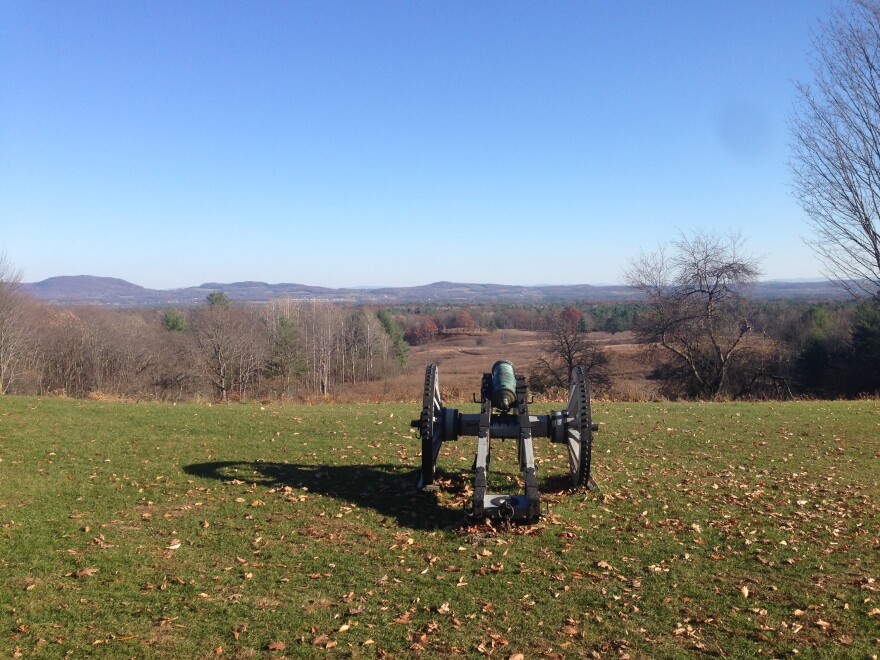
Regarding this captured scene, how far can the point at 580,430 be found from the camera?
751 centimetres

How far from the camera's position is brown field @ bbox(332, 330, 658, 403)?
30359 millimetres

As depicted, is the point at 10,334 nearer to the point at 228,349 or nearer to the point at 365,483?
the point at 228,349

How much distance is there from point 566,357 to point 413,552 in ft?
101

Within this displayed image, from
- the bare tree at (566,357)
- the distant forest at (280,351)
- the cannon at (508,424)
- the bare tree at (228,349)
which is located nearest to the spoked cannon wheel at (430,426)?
the cannon at (508,424)

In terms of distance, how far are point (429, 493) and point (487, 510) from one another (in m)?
1.58

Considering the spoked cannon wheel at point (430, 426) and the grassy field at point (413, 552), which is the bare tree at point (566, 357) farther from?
the spoked cannon wheel at point (430, 426)

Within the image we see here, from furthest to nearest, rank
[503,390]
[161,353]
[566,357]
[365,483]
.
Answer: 1. [161,353]
2. [566,357]
3. [365,483]
4. [503,390]

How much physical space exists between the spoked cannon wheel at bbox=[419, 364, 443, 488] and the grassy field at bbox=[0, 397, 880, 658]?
0.35 metres

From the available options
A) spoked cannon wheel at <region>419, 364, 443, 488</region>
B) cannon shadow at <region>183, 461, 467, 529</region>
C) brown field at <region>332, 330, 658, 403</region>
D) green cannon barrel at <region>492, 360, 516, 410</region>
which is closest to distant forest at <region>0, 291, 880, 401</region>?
brown field at <region>332, 330, 658, 403</region>

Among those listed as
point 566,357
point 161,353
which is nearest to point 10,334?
point 161,353

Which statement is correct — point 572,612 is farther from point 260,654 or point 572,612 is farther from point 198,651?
point 198,651

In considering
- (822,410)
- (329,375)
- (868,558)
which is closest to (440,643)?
(868,558)

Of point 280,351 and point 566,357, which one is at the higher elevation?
point 566,357

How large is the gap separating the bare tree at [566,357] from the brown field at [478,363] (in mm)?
1307
